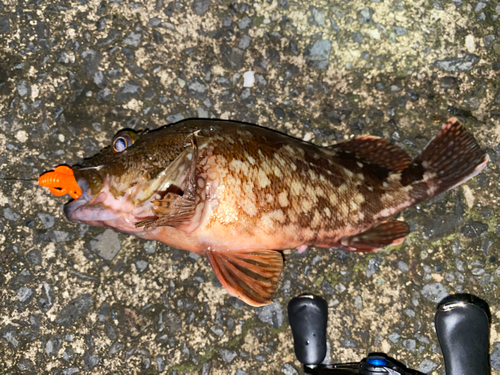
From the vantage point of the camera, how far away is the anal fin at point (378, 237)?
342cm

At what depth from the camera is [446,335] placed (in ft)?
11.0

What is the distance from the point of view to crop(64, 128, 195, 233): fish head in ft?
9.32

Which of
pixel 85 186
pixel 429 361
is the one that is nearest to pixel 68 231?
pixel 85 186

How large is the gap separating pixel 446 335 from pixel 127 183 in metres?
3.02

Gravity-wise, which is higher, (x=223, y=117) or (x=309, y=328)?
(x=223, y=117)

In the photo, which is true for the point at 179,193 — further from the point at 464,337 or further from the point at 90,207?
the point at 464,337

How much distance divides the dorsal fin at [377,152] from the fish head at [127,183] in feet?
5.49

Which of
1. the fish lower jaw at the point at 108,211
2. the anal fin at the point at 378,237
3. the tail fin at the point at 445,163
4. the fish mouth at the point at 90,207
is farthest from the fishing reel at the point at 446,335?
the fish mouth at the point at 90,207

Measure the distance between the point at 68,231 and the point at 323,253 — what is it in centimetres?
242

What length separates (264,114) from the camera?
3816mm

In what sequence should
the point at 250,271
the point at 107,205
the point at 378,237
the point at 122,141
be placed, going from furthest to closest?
the point at 378,237
the point at 250,271
the point at 122,141
the point at 107,205

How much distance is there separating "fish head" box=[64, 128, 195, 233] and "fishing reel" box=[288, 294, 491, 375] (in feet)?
5.28

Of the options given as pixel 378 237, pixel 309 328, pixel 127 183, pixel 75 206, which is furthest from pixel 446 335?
pixel 75 206

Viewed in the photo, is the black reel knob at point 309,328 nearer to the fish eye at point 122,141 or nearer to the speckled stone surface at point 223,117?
the speckled stone surface at point 223,117
